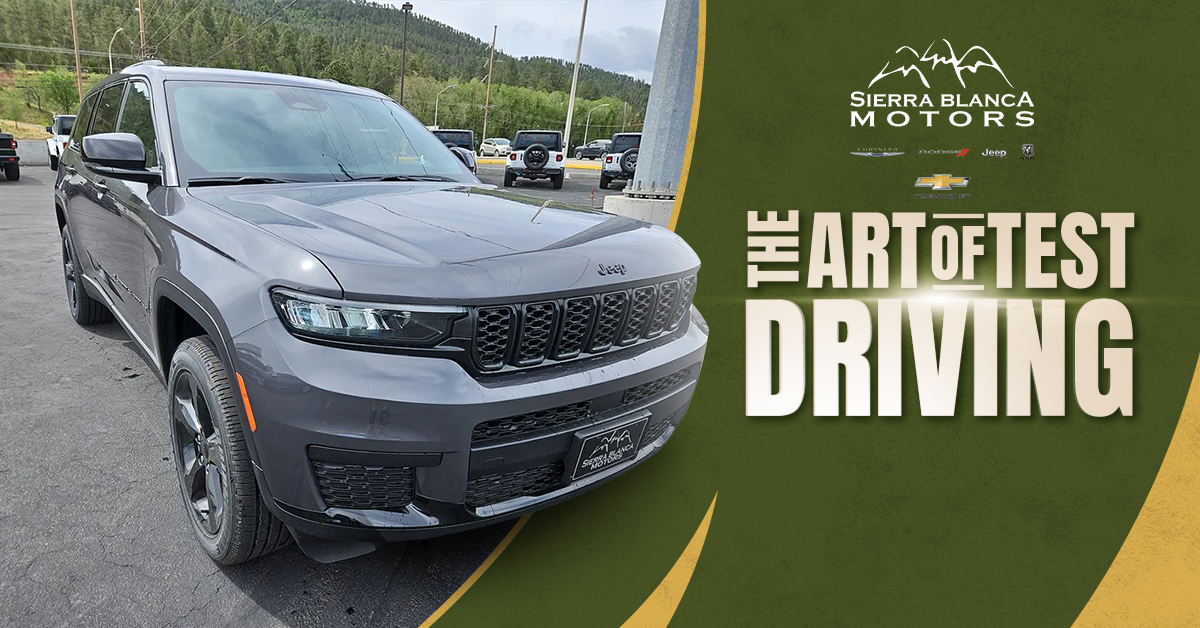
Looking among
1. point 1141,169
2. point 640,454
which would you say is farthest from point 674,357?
point 1141,169

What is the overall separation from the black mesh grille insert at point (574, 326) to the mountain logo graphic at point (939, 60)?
3.39 m

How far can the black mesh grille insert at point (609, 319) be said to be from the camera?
2.19 metres

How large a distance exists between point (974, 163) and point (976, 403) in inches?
63.4

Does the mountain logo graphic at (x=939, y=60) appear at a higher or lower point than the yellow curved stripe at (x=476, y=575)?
higher

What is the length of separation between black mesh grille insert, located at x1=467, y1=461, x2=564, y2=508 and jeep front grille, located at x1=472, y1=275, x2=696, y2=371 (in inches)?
12.7

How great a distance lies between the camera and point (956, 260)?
4371mm

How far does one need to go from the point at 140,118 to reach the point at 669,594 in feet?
10.1

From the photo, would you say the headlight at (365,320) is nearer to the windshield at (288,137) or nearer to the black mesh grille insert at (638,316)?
the black mesh grille insert at (638,316)

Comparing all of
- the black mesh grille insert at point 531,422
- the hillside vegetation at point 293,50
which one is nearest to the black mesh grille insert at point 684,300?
the black mesh grille insert at point 531,422

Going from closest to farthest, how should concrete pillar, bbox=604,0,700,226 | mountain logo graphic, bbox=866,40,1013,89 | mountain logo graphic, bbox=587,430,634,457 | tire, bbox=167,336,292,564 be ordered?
tire, bbox=167,336,292,564, mountain logo graphic, bbox=587,430,634,457, mountain logo graphic, bbox=866,40,1013,89, concrete pillar, bbox=604,0,700,226

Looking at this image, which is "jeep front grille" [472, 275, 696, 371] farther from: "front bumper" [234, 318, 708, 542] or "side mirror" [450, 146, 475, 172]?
"side mirror" [450, 146, 475, 172]

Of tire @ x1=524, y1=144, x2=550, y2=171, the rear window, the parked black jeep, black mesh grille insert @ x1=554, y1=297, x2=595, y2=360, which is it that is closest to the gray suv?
black mesh grille insert @ x1=554, y1=297, x2=595, y2=360

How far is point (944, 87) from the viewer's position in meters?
4.43

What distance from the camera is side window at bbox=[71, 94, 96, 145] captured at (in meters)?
4.27
